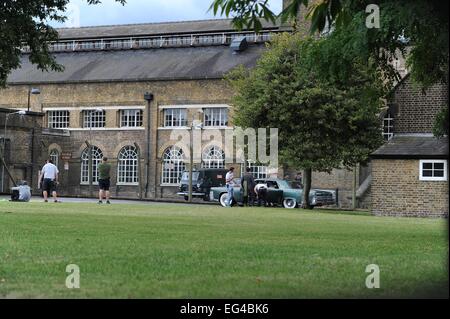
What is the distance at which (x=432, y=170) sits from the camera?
33.2 meters

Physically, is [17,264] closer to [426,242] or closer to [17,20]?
[426,242]

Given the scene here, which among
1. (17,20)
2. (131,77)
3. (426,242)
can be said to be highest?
(131,77)

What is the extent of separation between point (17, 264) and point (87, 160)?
5354cm

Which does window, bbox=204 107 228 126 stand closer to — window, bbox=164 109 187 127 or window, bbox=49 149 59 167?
window, bbox=164 109 187 127

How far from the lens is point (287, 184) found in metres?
42.8

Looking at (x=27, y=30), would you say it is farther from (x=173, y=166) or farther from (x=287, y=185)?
(x=173, y=166)

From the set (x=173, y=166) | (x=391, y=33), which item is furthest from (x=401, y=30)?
(x=173, y=166)

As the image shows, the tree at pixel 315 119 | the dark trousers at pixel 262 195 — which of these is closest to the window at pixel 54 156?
the dark trousers at pixel 262 195

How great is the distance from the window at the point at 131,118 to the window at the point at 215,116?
5712 mm

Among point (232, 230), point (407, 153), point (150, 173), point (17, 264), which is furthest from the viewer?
point (150, 173)

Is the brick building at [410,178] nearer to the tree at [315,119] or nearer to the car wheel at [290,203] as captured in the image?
the tree at [315,119]

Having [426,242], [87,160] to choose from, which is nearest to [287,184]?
[87,160]

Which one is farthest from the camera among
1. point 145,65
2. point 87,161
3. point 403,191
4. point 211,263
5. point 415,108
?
point 145,65

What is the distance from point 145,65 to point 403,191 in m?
33.3
